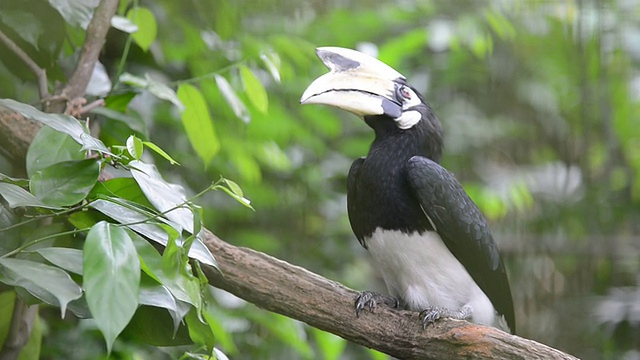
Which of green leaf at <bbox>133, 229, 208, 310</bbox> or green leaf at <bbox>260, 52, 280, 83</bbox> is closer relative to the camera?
green leaf at <bbox>133, 229, 208, 310</bbox>

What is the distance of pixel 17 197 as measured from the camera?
3.25 feet

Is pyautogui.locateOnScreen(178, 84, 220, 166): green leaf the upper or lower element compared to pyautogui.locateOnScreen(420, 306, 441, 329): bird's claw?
lower

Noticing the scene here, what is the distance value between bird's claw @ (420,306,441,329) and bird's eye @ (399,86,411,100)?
20.8 inches

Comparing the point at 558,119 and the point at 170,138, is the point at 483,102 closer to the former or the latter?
the point at 558,119

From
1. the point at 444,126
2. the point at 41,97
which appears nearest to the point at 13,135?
the point at 41,97

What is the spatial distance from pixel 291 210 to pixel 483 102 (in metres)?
1.47

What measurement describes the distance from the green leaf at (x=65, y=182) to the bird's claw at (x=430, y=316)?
0.76 metres

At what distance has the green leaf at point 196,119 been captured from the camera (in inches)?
65.2

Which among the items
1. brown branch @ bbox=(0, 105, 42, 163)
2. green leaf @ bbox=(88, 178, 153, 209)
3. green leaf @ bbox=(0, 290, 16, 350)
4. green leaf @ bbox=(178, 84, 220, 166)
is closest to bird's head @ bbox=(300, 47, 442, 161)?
green leaf @ bbox=(178, 84, 220, 166)

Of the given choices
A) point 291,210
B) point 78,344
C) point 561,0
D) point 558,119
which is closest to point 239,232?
point 291,210

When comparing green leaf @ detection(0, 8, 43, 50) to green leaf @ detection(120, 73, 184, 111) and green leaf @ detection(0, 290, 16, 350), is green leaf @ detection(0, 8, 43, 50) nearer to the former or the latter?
green leaf @ detection(120, 73, 184, 111)

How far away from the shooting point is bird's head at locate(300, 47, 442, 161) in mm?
1676

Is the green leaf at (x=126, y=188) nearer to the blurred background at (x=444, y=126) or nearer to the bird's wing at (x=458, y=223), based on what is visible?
the blurred background at (x=444, y=126)

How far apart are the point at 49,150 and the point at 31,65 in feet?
1.63
